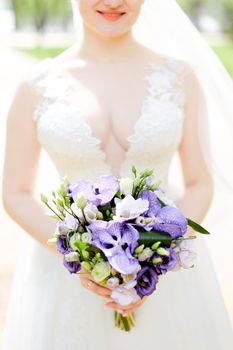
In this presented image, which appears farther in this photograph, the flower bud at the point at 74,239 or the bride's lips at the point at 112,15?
the bride's lips at the point at 112,15

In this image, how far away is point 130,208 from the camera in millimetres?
2320

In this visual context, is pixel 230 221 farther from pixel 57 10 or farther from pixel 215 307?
pixel 57 10

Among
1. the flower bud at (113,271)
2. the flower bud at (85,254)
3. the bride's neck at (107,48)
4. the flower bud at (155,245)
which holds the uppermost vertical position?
the bride's neck at (107,48)

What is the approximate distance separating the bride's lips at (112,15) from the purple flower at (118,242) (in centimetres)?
112

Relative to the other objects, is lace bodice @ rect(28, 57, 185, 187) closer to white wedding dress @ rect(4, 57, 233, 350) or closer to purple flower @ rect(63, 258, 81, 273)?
white wedding dress @ rect(4, 57, 233, 350)

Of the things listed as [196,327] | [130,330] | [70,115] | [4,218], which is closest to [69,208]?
[70,115]

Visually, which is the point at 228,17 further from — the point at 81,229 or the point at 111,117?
the point at 81,229

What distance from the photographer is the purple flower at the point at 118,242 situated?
226 centimetres

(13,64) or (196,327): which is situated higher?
(13,64)

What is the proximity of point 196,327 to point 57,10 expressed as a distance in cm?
4492

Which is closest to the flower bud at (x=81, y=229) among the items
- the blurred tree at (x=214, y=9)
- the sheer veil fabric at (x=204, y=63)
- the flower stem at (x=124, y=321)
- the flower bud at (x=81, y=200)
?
the flower bud at (x=81, y=200)

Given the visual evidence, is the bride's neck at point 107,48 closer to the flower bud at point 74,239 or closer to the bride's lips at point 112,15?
the bride's lips at point 112,15

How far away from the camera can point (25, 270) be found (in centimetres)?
347

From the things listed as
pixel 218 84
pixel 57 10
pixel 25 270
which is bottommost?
pixel 25 270
